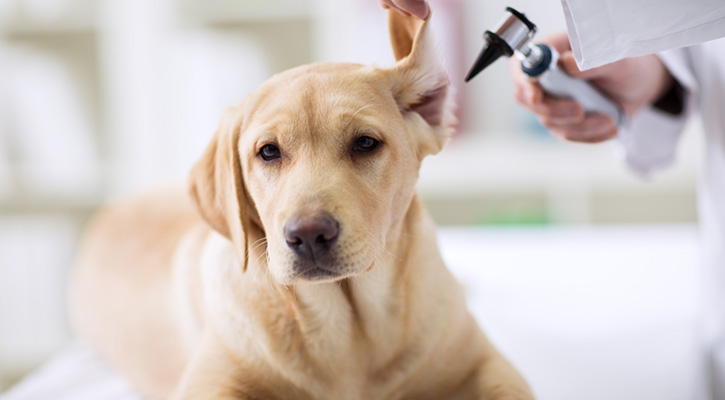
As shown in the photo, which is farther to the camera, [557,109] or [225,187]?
[557,109]

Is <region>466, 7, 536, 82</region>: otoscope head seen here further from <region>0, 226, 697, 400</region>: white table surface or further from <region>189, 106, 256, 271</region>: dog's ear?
<region>0, 226, 697, 400</region>: white table surface

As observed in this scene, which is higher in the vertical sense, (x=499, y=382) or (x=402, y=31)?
(x=402, y=31)

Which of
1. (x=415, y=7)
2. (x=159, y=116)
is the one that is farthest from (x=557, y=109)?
(x=159, y=116)

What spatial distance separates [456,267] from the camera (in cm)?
160

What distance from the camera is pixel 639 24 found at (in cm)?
71

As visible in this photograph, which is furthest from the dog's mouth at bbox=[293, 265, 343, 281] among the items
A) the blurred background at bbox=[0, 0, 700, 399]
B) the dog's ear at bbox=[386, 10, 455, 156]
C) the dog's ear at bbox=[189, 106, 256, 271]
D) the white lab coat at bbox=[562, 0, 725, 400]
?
the blurred background at bbox=[0, 0, 700, 399]

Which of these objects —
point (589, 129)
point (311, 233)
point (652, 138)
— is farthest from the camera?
point (652, 138)

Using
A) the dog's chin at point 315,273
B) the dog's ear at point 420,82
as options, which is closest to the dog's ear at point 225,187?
the dog's chin at point 315,273

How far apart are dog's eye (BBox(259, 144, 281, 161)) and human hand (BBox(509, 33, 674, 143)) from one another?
392mm

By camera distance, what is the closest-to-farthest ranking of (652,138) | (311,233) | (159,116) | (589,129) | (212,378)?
(311,233) → (212,378) → (589,129) → (652,138) → (159,116)

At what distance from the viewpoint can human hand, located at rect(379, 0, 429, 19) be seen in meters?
0.72

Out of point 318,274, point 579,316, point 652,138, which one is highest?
point 652,138

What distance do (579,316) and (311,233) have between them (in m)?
0.82

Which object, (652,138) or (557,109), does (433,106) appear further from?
(652,138)
